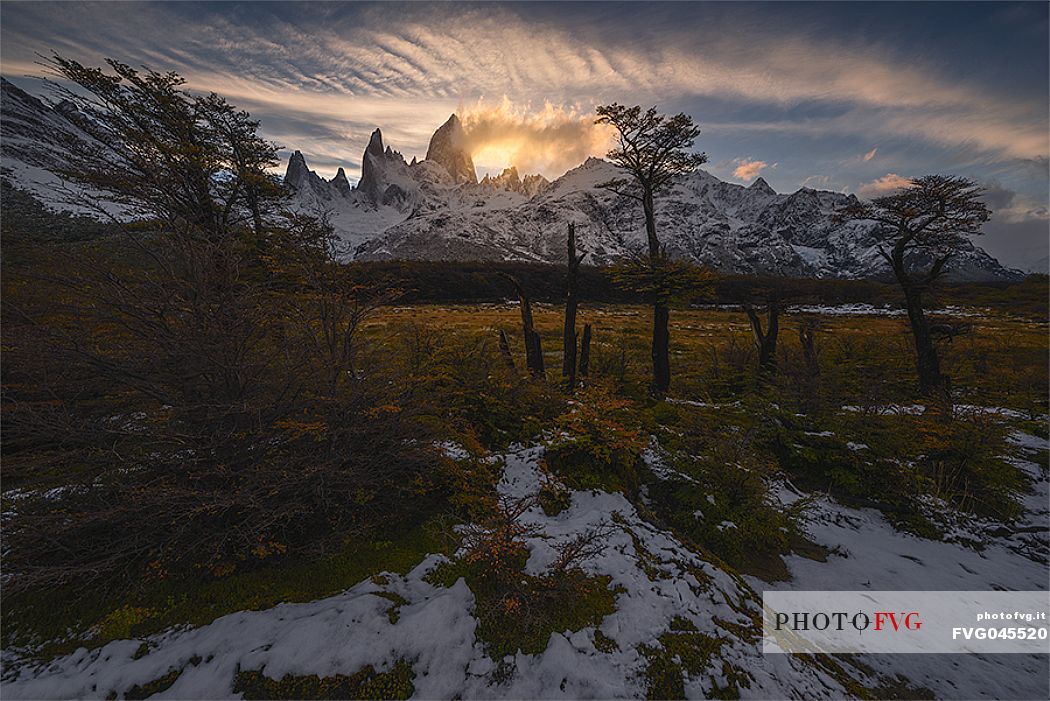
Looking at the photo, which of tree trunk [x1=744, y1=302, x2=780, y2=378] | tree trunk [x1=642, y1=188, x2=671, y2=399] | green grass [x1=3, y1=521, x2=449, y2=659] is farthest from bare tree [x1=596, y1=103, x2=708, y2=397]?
green grass [x1=3, y1=521, x2=449, y2=659]

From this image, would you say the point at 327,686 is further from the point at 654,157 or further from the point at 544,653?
the point at 654,157

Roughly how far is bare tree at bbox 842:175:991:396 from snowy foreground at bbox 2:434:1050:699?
10.3 m

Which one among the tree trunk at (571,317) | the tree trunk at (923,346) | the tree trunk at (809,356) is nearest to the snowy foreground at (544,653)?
the tree trunk at (571,317)

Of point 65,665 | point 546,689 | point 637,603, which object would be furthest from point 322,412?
point 637,603

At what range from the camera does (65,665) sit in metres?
3.77

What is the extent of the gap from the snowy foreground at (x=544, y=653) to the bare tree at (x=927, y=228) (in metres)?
10.3

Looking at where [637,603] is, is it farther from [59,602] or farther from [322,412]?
[59,602]

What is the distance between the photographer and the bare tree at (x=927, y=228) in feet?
39.1

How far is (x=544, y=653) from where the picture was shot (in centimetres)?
425

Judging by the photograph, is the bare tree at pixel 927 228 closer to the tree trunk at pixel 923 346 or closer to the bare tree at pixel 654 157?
the tree trunk at pixel 923 346

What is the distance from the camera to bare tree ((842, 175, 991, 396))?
39.1 ft

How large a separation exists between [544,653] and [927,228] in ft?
57.6
